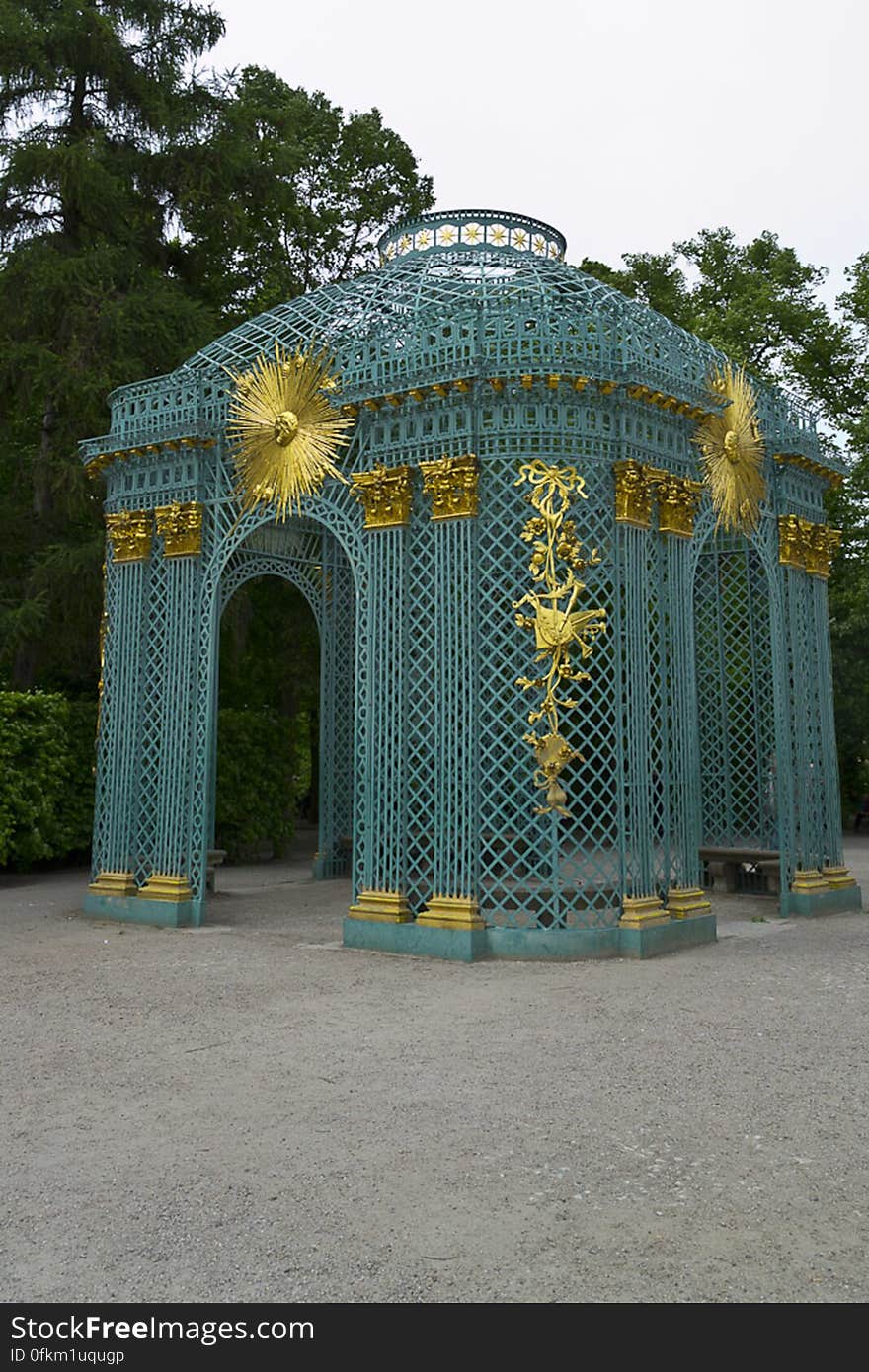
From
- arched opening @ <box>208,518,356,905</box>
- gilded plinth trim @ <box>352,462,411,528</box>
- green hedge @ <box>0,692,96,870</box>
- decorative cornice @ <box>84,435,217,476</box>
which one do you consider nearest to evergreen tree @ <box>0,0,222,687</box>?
green hedge @ <box>0,692,96,870</box>

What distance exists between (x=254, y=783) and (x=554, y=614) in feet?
36.3

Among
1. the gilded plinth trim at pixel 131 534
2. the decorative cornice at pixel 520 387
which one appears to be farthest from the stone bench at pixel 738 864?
the gilded plinth trim at pixel 131 534

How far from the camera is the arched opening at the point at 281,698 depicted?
608 inches

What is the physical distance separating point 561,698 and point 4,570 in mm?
13814

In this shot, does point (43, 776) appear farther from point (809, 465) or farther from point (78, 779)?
point (809, 465)

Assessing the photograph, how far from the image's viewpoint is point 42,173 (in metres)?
18.9

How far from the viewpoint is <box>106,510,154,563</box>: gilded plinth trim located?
480 inches

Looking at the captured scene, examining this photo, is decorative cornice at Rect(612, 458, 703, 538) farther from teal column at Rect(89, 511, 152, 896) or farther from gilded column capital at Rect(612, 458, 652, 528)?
teal column at Rect(89, 511, 152, 896)

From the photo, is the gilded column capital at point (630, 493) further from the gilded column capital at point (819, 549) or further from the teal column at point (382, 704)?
the gilded column capital at point (819, 549)

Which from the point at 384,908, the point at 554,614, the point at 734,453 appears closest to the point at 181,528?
the point at 554,614

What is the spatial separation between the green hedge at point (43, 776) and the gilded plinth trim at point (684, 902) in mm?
9145

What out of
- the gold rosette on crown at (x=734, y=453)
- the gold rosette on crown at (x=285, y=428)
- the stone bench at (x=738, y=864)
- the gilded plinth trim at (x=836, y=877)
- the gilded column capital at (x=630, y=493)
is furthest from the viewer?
the stone bench at (x=738, y=864)

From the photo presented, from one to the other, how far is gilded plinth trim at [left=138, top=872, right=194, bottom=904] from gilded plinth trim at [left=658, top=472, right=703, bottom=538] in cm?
596

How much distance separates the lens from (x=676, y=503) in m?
10.5
